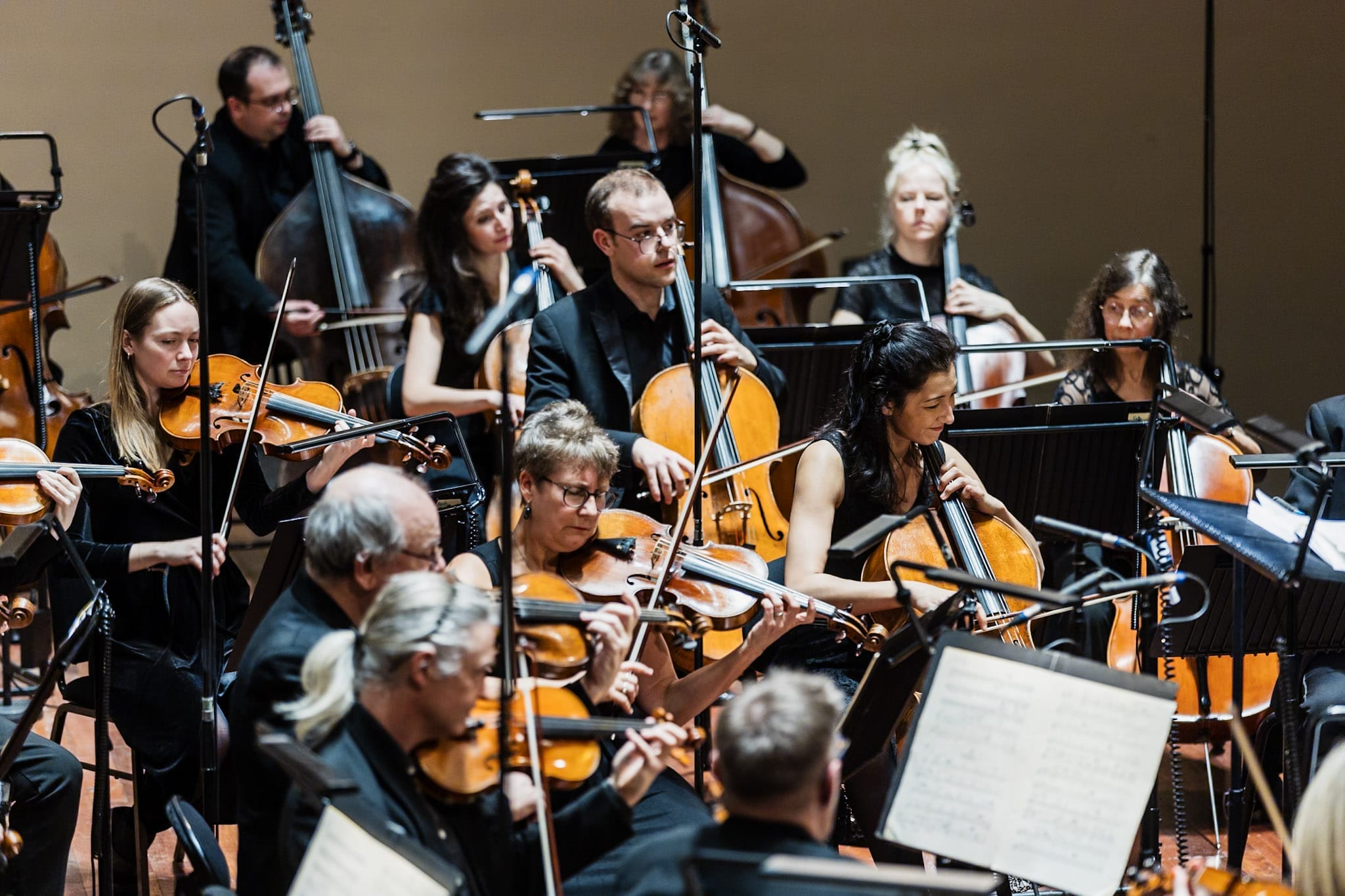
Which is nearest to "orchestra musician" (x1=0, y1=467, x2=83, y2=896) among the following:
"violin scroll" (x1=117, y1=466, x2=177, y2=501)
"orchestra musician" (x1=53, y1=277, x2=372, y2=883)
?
"orchestra musician" (x1=53, y1=277, x2=372, y2=883)

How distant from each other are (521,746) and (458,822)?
5.2 inches

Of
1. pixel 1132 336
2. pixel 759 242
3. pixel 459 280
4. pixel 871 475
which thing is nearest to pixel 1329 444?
pixel 1132 336

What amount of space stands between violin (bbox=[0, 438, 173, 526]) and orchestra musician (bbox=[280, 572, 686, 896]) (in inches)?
44.4

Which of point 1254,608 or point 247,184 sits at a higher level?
point 247,184

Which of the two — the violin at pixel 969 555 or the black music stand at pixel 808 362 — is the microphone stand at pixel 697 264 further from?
the black music stand at pixel 808 362

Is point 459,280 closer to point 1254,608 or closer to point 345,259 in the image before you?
point 345,259

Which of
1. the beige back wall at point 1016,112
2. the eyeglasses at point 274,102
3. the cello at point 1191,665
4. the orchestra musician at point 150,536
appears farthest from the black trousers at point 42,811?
the beige back wall at point 1016,112

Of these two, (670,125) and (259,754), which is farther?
(670,125)

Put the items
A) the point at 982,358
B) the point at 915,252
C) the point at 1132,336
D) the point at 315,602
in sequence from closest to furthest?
1. the point at 315,602
2. the point at 1132,336
3. the point at 982,358
4. the point at 915,252

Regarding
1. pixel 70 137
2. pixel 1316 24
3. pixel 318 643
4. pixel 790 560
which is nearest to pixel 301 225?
pixel 70 137

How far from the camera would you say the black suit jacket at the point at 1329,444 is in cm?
332

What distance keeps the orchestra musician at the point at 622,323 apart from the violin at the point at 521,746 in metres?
1.30

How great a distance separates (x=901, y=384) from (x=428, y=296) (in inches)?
57.9

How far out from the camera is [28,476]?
114 inches
